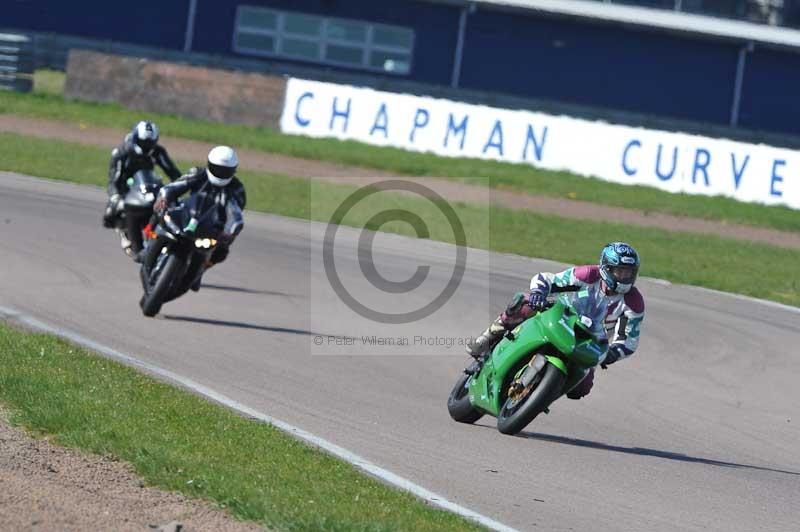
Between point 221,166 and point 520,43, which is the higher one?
point 520,43

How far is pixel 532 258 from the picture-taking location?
67.4 ft

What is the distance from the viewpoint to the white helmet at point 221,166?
13094 millimetres

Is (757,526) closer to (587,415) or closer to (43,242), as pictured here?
(587,415)

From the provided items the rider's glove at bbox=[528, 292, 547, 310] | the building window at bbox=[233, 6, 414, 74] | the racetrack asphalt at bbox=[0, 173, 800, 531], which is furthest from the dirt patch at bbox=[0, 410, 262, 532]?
the building window at bbox=[233, 6, 414, 74]

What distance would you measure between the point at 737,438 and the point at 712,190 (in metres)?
16.6

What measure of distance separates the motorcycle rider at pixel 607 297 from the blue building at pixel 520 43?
102ft

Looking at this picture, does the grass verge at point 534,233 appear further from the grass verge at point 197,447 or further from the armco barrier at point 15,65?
the grass verge at point 197,447

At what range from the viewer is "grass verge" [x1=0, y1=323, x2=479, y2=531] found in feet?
22.4

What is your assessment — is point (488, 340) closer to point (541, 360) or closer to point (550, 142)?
point (541, 360)

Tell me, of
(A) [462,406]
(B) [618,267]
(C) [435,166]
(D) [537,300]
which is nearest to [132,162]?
(A) [462,406]

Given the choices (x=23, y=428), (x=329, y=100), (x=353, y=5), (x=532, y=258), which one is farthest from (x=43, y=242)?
(x=353, y=5)

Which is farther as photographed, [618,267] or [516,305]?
A: [516,305]

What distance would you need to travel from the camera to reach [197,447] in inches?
310

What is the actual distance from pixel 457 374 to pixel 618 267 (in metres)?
3.39
